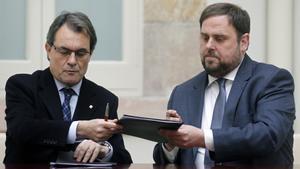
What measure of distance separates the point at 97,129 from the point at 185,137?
0.45 metres

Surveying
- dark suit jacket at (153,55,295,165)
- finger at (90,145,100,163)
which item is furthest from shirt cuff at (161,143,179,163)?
finger at (90,145,100,163)

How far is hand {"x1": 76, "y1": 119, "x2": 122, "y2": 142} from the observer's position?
11.2 feet

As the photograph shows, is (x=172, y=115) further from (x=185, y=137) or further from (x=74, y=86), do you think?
(x=74, y=86)

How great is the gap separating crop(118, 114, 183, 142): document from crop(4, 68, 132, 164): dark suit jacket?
0.45m

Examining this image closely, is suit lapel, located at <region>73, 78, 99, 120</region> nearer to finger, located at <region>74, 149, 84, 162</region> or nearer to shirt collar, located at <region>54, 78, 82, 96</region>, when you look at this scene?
shirt collar, located at <region>54, 78, 82, 96</region>

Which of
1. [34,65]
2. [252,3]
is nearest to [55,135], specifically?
[34,65]

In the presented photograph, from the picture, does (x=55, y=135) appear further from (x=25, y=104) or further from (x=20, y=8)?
(x=20, y=8)

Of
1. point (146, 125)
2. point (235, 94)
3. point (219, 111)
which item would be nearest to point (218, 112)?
point (219, 111)

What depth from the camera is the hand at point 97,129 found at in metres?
3.43

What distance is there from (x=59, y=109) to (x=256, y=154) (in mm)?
1069

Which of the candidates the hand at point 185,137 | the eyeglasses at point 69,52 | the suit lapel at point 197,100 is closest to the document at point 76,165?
the hand at point 185,137

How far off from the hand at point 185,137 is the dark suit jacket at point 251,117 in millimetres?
86

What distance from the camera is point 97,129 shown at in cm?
351

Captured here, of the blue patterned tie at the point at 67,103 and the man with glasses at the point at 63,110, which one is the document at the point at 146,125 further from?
the blue patterned tie at the point at 67,103
